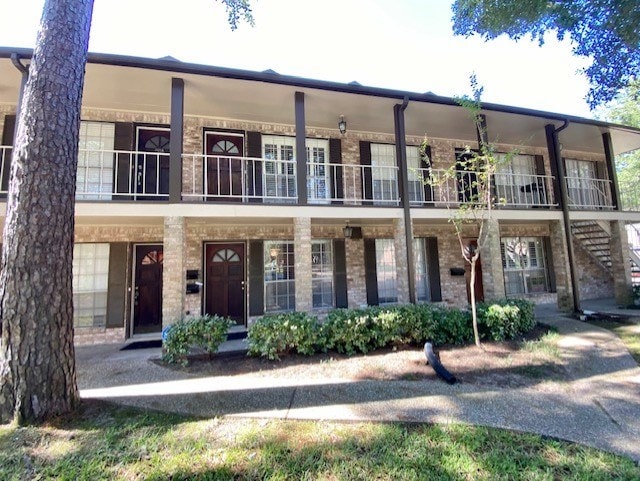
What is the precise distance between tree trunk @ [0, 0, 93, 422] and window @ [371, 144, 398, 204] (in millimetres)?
7416

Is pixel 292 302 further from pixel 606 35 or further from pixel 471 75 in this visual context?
pixel 606 35

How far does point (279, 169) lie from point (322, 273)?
318 cm

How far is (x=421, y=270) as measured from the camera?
9984mm

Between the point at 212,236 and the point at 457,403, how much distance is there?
6.71m

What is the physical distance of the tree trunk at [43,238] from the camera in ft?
10.6

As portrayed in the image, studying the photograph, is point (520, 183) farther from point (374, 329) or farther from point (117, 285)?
point (117, 285)

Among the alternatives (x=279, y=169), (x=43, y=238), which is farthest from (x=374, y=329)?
(x=279, y=169)

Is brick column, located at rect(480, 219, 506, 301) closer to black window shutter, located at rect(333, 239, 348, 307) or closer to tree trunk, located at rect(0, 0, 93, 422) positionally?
black window shutter, located at rect(333, 239, 348, 307)

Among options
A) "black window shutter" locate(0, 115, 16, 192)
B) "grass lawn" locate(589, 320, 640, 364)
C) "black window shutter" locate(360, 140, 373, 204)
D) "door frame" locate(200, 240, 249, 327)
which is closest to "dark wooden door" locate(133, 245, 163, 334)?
"door frame" locate(200, 240, 249, 327)

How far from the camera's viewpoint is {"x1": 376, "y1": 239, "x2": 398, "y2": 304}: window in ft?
31.2

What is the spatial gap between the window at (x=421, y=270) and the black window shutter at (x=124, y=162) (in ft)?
26.5

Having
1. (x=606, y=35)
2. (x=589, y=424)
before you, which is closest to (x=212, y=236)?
(x=589, y=424)

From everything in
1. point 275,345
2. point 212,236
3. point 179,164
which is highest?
point 179,164

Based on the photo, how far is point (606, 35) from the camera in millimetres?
7973
